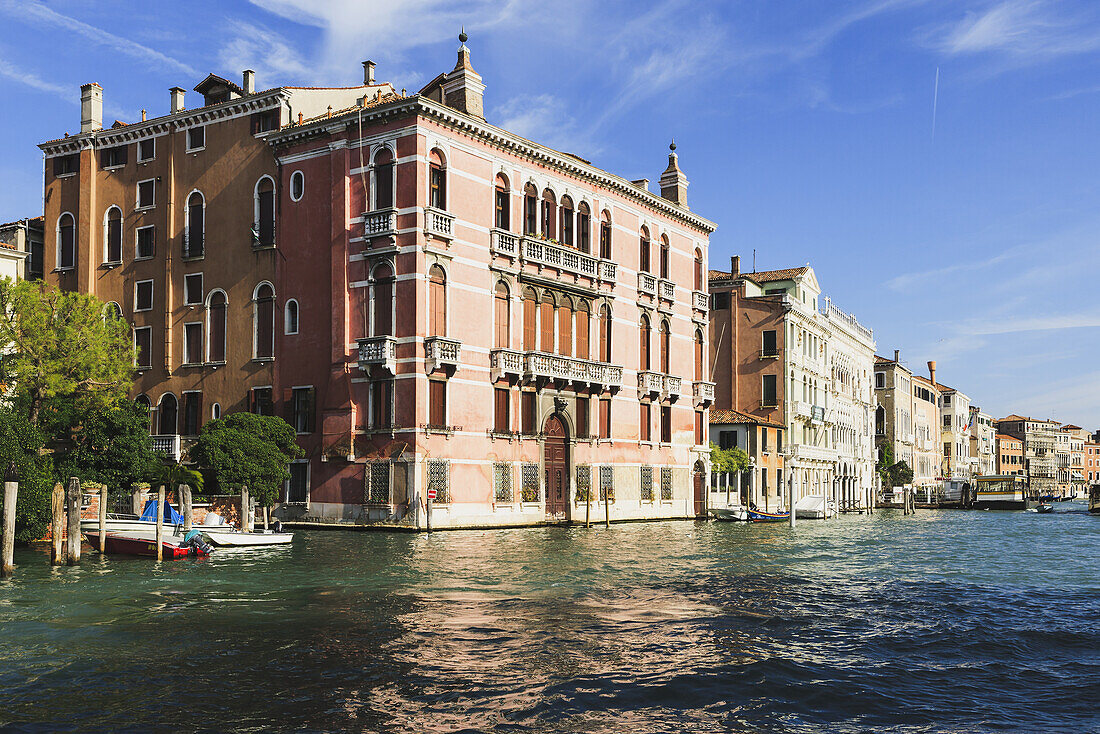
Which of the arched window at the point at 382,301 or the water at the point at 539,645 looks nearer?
the water at the point at 539,645

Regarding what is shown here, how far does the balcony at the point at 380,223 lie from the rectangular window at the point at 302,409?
5.61m

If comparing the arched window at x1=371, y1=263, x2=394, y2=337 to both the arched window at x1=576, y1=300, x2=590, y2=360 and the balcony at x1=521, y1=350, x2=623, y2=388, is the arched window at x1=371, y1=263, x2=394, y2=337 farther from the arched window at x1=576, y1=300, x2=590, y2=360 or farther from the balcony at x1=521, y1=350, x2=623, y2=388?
the arched window at x1=576, y1=300, x2=590, y2=360

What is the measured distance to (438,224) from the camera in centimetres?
3212

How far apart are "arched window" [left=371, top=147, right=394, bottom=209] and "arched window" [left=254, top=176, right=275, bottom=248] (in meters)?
4.77

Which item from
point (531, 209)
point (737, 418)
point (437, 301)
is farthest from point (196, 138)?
point (737, 418)

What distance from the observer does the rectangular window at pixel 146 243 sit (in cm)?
3828

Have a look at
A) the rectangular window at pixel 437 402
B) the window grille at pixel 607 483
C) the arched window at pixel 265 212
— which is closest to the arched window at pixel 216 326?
the arched window at pixel 265 212

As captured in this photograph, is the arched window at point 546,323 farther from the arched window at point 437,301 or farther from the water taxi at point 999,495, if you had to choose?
the water taxi at point 999,495

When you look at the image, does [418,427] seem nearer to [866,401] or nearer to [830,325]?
[830,325]

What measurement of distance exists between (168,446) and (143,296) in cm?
628

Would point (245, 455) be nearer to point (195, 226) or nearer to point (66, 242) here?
point (195, 226)

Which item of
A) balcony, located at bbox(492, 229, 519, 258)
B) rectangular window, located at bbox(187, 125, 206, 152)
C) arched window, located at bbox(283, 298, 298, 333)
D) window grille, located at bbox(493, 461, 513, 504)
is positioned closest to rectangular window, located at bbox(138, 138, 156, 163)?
rectangular window, located at bbox(187, 125, 206, 152)

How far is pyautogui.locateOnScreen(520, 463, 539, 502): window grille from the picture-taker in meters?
34.9

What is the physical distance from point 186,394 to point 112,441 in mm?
9510
